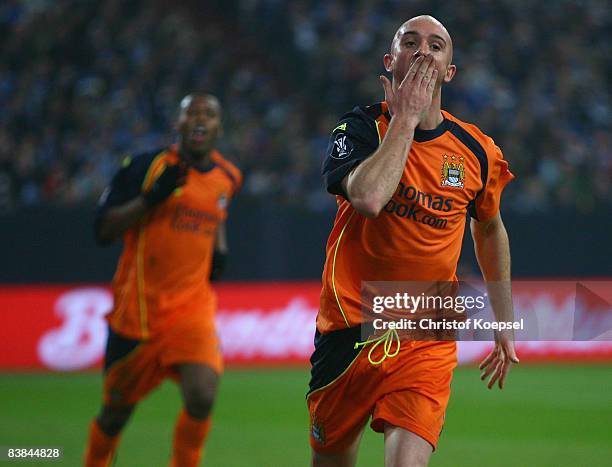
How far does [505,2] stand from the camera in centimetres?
1705

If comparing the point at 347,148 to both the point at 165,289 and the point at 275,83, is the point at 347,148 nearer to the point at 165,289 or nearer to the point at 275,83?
the point at 165,289

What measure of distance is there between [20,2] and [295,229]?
6118 mm

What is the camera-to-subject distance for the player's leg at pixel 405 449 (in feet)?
12.5

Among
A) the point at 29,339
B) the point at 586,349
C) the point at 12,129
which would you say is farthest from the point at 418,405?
the point at 12,129

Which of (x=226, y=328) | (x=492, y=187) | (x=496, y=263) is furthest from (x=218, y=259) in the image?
(x=226, y=328)

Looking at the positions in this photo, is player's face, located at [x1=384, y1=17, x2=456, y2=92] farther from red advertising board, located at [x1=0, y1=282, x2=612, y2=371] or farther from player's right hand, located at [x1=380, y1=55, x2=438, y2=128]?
red advertising board, located at [x1=0, y1=282, x2=612, y2=371]

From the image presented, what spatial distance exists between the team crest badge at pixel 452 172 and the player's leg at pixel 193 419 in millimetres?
2456

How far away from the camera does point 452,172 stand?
416 centimetres

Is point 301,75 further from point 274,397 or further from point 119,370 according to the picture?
point 119,370

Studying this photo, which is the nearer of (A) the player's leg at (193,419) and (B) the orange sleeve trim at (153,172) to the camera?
(A) the player's leg at (193,419)

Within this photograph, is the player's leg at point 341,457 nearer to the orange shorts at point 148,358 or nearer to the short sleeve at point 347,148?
the short sleeve at point 347,148

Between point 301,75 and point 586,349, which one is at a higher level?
point 301,75

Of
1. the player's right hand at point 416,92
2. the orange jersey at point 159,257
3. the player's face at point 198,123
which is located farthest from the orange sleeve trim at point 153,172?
the player's right hand at point 416,92

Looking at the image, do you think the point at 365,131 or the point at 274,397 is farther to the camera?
the point at 274,397
